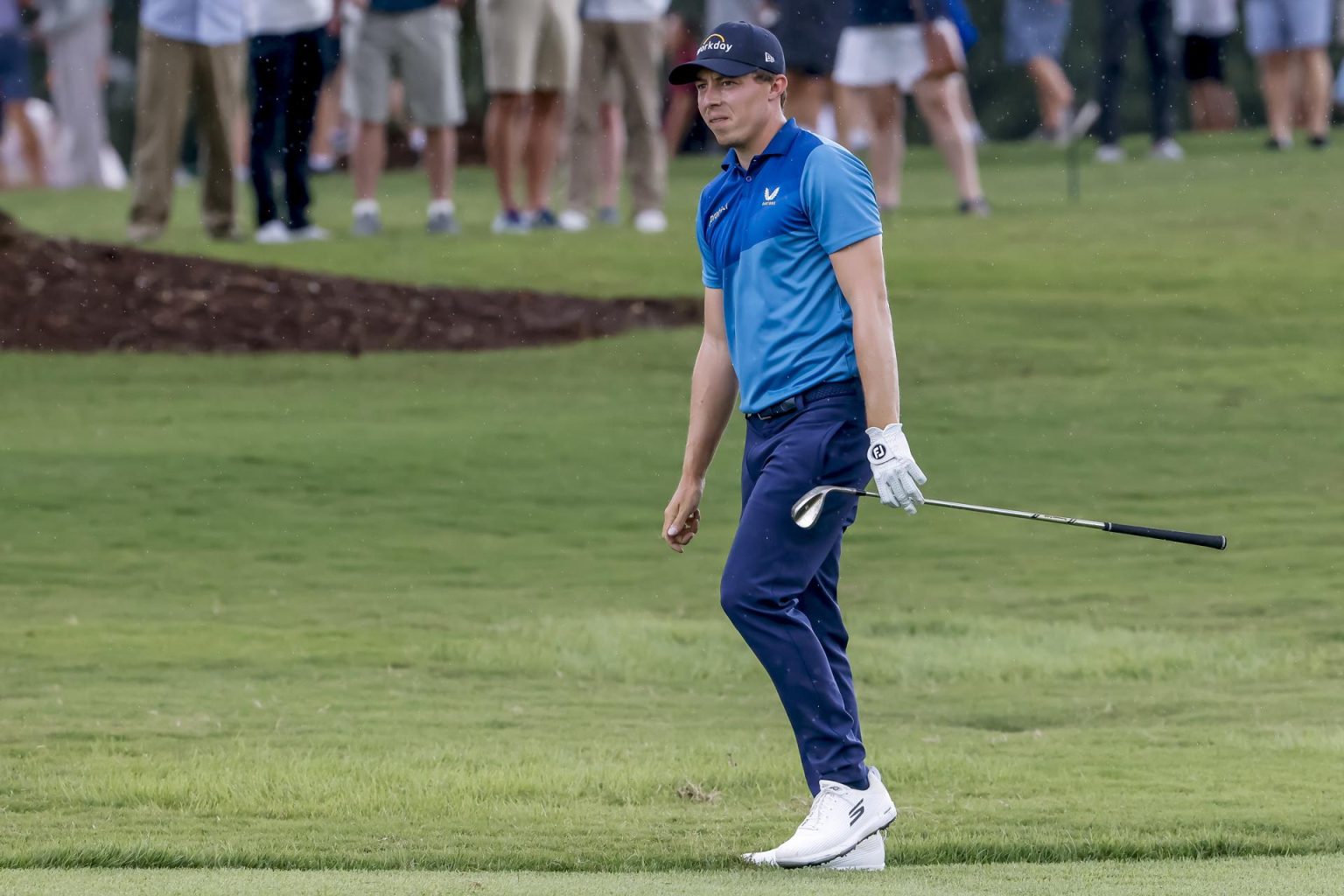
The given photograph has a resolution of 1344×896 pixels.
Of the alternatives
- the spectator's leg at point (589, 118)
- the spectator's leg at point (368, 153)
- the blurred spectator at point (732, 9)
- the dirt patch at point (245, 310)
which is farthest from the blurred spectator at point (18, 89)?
the dirt patch at point (245, 310)

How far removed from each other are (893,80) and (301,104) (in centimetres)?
445

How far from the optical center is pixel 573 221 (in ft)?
62.2

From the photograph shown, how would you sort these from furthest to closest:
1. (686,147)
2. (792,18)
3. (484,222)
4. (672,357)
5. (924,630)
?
→ (686,147) → (484,222) → (792,18) → (672,357) → (924,630)

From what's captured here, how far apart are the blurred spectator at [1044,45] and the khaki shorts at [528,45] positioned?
7.18 m

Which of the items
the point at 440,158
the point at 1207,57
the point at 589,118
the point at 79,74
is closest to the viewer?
the point at 440,158

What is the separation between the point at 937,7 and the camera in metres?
17.9

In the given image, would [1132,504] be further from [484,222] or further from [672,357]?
[484,222]

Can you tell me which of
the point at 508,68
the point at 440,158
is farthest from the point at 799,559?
the point at 440,158

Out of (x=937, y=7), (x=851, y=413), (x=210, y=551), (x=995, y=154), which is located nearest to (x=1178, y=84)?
(x=995, y=154)

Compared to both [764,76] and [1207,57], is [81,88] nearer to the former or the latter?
[1207,57]

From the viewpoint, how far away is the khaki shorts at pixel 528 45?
17875 mm

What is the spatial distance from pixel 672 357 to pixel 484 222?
18.5 ft

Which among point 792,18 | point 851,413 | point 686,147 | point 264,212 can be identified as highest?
point 851,413

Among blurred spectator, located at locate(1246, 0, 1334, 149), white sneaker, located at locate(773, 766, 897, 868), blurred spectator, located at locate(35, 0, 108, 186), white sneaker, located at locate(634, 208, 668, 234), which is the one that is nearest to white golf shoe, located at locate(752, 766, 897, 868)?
white sneaker, located at locate(773, 766, 897, 868)
